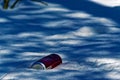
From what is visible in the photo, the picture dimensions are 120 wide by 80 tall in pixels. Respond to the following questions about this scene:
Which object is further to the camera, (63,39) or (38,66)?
(63,39)

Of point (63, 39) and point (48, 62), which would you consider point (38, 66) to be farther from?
point (63, 39)

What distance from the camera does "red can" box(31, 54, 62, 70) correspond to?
7.35 feet

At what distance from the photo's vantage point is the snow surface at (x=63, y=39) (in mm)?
2205

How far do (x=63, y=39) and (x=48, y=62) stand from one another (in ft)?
1.67

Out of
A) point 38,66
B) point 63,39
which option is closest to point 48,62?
point 38,66

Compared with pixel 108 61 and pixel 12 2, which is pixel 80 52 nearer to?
pixel 108 61

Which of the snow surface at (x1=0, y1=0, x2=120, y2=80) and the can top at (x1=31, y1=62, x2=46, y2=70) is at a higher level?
the snow surface at (x1=0, y1=0, x2=120, y2=80)

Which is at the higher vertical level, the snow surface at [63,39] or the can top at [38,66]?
the snow surface at [63,39]

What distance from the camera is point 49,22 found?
121 inches

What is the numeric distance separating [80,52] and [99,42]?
8.8 inches

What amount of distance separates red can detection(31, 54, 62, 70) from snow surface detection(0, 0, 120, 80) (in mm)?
32

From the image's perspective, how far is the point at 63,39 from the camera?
2.75 m

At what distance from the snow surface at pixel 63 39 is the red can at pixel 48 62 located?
0.03 metres

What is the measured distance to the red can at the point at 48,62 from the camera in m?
2.24
